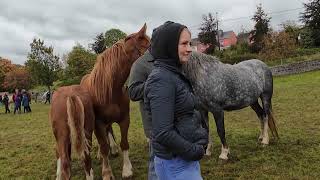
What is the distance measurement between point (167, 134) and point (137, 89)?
190cm

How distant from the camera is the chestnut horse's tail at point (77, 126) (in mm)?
5234

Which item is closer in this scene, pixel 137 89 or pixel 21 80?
pixel 137 89

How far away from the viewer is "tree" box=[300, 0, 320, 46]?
165 feet

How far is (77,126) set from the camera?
5316mm

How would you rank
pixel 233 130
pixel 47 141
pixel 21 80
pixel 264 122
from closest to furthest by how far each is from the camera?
1. pixel 264 122
2. pixel 233 130
3. pixel 47 141
4. pixel 21 80

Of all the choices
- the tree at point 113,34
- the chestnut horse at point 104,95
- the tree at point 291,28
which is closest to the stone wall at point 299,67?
the tree at point 291,28

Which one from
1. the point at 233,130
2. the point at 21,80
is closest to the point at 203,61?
the point at 233,130

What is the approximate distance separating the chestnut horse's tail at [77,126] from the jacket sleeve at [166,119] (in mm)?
2769

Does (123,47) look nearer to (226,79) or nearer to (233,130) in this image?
(226,79)

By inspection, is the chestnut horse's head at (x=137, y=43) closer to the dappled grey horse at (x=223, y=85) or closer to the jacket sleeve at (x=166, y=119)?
the dappled grey horse at (x=223, y=85)

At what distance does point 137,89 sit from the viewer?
4488 mm

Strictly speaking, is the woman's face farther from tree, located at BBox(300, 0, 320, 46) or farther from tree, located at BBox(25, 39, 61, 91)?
tree, located at BBox(300, 0, 320, 46)

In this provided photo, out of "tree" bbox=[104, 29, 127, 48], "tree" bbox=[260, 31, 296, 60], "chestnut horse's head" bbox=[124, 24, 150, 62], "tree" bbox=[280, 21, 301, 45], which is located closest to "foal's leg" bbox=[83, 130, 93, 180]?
"chestnut horse's head" bbox=[124, 24, 150, 62]

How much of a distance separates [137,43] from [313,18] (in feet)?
168
